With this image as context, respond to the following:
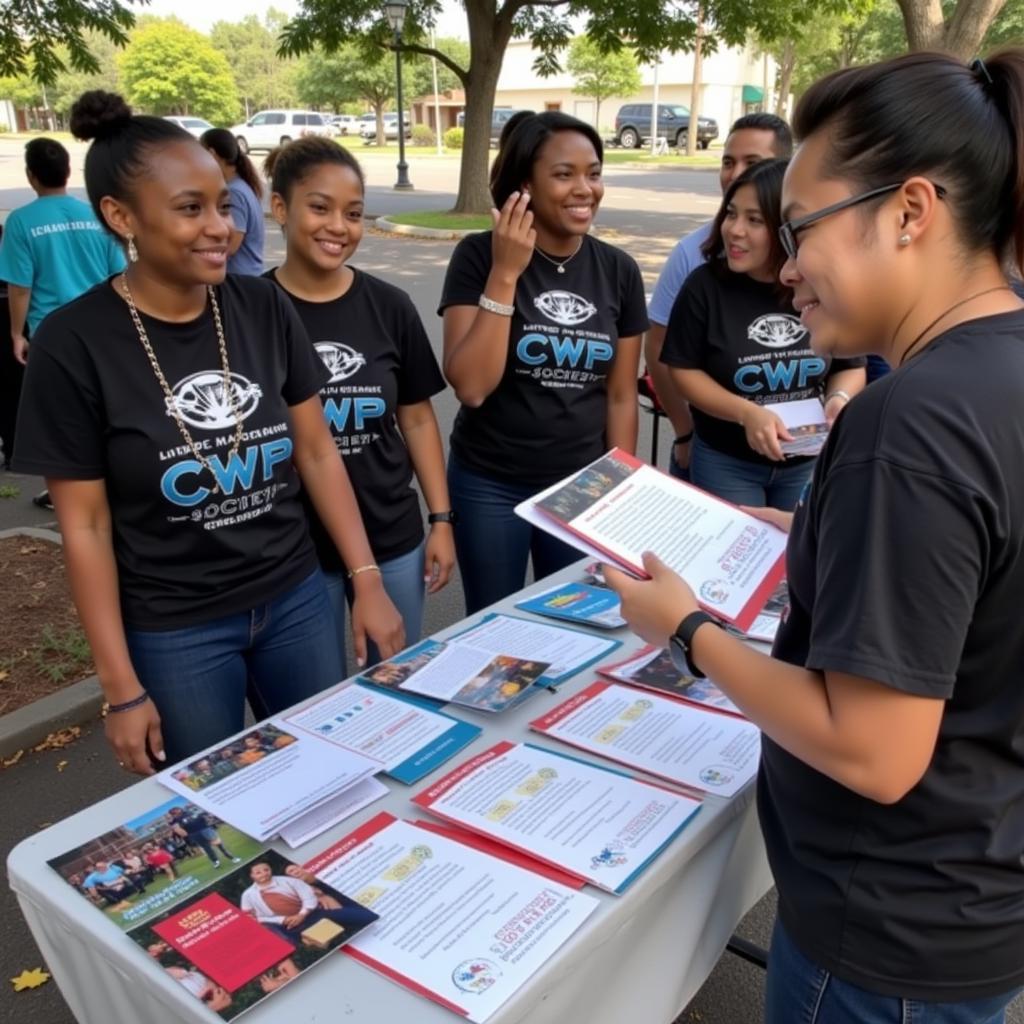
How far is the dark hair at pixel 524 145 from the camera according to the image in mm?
2334

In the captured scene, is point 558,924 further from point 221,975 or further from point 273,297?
point 273,297

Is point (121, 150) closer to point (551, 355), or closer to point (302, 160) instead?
point (302, 160)

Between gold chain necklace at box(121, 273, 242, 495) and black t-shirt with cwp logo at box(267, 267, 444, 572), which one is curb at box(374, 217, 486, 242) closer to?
black t-shirt with cwp logo at box(267, 267, 444, 572)

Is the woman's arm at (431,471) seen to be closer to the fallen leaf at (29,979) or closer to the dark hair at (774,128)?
the fallen leaf at (29,979)

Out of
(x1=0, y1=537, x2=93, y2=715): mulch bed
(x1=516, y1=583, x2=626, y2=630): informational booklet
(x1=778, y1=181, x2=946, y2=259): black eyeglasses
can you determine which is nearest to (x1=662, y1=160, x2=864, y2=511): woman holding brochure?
(x1=516, y1=583, x2=626, y2=630): informational booklet

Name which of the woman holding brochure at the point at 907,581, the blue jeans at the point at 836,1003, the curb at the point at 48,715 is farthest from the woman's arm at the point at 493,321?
the curb at the point at 48,715

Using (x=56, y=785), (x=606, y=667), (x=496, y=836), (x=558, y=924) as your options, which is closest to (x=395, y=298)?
(x=606, y=667)

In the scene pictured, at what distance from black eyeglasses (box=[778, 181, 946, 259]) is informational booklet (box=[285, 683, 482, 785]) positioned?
0.95 metres

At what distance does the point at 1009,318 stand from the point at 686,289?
5.88 feet

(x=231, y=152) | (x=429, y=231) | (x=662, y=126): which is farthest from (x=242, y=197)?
(x=662, y=126)

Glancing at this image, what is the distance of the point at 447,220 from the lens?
14.3m

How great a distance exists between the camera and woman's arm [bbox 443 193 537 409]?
218cm

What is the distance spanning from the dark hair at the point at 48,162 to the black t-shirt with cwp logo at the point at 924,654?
4707 mm

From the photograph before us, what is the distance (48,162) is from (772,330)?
3863 millimetres
